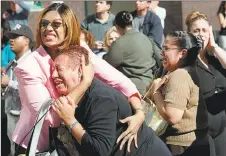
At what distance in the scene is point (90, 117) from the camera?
3686 millimetres

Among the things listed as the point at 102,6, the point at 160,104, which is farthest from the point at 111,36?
the point at 160,104

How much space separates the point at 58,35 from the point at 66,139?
2.27 ft

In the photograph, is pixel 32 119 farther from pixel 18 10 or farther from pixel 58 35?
pixel 18 10

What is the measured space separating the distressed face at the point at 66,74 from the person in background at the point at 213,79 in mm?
1772

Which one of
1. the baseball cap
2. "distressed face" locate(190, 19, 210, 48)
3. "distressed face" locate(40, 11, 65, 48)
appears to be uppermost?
"distressed face" locate(40, 11, 65, 48)

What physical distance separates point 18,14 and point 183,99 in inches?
280

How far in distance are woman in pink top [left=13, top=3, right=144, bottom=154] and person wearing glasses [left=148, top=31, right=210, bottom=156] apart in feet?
1.98

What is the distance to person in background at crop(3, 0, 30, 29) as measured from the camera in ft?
36.5

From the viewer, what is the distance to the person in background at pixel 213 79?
5.43 metres

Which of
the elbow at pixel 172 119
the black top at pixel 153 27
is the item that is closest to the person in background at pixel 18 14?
the black top at pixel 153 27

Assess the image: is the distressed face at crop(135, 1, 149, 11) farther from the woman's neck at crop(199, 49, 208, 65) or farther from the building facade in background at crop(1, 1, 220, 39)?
the woman's neck at crop(199, 49, 208, 65)

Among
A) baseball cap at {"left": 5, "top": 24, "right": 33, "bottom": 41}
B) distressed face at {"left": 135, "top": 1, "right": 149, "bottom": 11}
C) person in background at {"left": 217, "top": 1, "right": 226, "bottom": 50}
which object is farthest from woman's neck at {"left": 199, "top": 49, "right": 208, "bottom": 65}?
distressed face at {"left": 135, "top": 1, "right": 149, "bottom": 11}

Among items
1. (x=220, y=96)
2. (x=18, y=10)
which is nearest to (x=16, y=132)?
(x=220, y=96)

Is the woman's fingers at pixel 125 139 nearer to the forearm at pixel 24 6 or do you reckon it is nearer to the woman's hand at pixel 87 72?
the woman's hand at pixel 87 72
